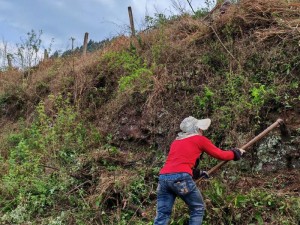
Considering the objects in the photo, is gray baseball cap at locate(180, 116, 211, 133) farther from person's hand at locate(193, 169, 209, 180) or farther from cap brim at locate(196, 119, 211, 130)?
person's hand at locate(193, 169, 209, 180)

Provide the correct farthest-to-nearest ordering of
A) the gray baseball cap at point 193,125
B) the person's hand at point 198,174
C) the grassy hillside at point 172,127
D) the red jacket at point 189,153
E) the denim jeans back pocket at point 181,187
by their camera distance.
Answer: the grassy hillside at point 172,127
the person's hand at point 198,174
the gray baseball cap at point 193,125
the red jacket at point 189,153
the denim jeans back pocket at point 181,187

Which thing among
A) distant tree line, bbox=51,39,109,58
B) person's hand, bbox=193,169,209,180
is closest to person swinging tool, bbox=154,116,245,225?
person's hand, bbox=193,169,209,180

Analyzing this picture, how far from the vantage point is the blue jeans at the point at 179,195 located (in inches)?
187

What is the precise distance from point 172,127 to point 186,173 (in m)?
2.73

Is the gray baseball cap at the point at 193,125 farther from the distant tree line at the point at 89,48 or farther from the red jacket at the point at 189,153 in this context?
the distant tree line at the point at 89,48

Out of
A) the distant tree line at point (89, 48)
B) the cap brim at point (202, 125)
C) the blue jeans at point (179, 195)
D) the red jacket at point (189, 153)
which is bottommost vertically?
the blue jeans at point (179, 195)

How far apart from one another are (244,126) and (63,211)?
343cm

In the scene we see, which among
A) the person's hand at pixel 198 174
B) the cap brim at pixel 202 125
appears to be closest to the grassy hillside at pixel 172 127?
the person's hand at pixel 198 174

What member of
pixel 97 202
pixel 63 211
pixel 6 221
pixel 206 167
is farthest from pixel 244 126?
pixel 6 221

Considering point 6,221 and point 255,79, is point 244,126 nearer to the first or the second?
point 255,79

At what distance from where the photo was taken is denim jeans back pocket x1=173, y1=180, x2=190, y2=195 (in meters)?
4.72

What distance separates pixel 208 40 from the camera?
8.34 meters

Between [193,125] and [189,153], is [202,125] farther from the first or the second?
[189,153]

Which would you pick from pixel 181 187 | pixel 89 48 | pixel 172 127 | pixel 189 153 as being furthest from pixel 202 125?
pixel 89 48
